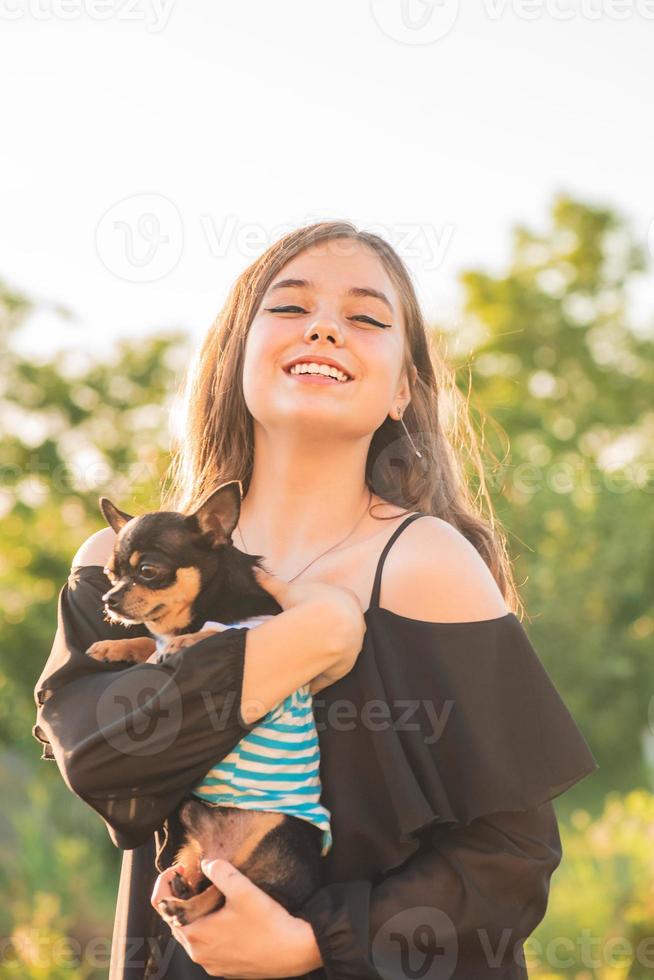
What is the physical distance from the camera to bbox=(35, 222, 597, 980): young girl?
240 cm

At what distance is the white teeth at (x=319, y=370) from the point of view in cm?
281

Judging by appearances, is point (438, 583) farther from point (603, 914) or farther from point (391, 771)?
point (603, 914)

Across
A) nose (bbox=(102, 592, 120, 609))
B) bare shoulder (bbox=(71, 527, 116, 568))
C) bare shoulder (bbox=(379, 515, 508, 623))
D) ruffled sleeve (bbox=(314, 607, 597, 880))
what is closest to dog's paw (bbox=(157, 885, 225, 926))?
ruffled sleeve (bbox=(314, 607, 597, 880))

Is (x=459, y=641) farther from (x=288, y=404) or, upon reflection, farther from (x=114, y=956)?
(x=114, y=956)

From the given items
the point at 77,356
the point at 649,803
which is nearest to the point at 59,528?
the point at 77,356

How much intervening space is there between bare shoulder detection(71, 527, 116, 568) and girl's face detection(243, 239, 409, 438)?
0.53 meters

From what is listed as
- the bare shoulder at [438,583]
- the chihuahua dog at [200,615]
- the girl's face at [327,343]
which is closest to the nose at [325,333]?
the girl's face at [327,343]

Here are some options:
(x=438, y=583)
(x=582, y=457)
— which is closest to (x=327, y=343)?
(x=438, y=583)

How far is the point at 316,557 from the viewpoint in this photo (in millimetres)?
2910

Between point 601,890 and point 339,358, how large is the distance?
713cm

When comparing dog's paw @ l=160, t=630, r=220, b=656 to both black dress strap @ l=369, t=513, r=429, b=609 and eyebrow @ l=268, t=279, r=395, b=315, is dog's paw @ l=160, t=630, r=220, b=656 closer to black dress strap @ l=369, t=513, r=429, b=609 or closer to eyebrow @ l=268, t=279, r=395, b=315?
black dress strap @ l=369, t=513, r=429, b=609

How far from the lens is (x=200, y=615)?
8.84ft

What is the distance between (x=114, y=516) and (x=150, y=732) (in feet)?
2.20

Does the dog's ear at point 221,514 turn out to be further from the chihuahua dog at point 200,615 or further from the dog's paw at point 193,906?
the dog's paw at point 193,906
